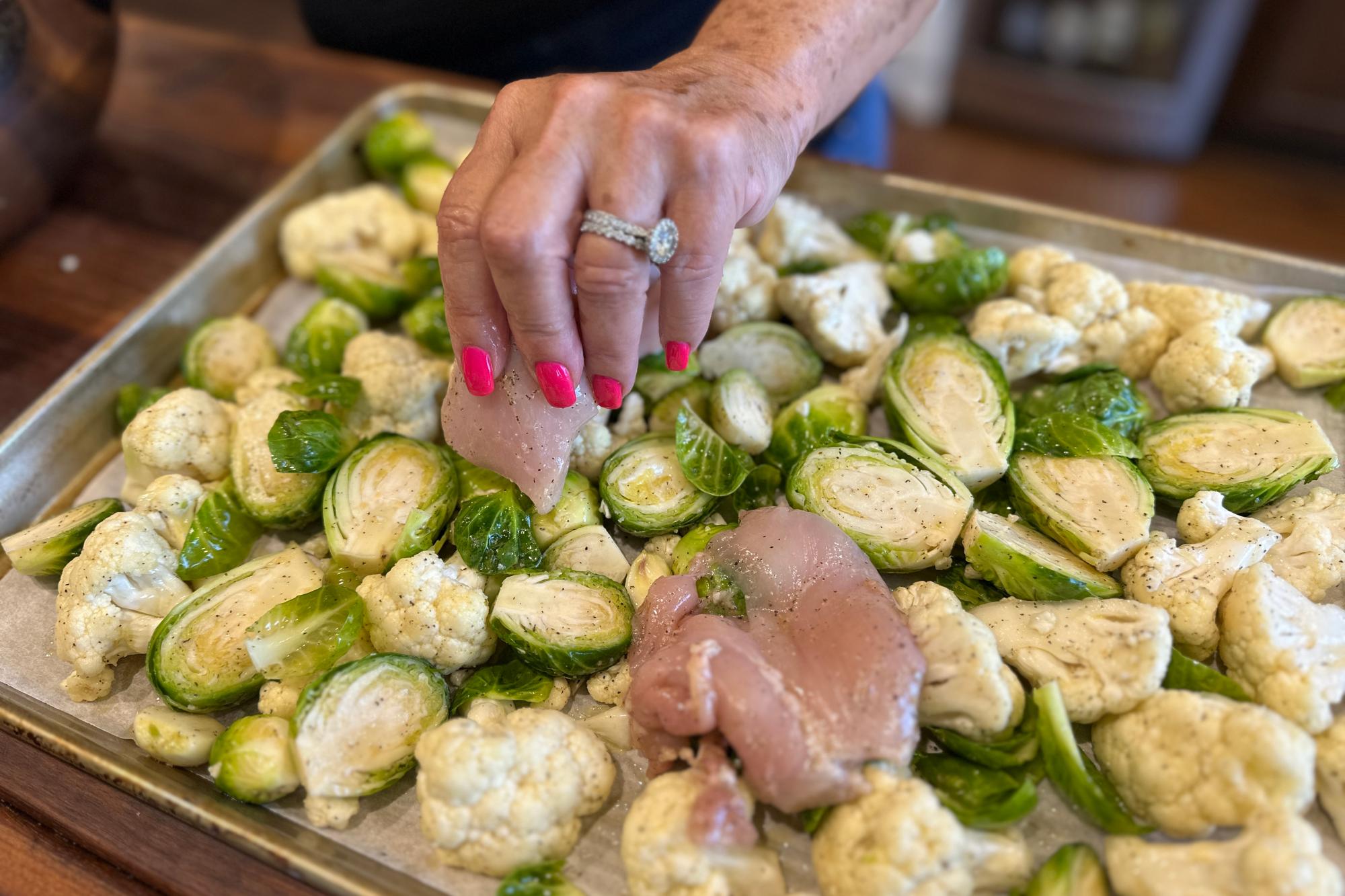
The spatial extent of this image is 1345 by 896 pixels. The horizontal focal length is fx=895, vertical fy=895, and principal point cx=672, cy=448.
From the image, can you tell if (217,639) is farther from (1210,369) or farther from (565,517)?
(1210,369)

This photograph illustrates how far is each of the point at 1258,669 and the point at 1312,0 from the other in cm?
467

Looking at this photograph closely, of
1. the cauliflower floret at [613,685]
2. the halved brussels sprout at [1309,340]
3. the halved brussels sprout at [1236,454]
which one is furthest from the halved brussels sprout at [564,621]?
the halved brussels sprout at [1309,340]

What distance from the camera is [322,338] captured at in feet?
8.57

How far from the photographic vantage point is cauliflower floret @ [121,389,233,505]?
225cm

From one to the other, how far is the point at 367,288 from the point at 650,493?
1.19 meters

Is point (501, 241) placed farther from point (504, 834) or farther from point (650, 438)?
point (504, 834)

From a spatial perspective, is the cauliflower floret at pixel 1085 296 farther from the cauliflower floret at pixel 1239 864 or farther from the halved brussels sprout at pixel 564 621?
the halved brussels sprout at pixel 564 621

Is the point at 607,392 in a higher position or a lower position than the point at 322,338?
higher

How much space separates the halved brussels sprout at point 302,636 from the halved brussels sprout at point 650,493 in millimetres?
643

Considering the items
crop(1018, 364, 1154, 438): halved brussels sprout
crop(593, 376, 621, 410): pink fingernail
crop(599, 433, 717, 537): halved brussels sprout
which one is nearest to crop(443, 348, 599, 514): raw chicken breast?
crop(593, 376, 621, 410): pink fingernail

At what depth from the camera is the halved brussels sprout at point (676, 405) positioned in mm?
2354

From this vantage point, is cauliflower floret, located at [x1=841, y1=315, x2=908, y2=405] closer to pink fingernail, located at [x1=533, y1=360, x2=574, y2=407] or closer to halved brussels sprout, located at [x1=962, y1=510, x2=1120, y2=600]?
halved brussels sprout, located at [x1=962, y1=510, x2=1120, y2=600]

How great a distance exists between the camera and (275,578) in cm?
204

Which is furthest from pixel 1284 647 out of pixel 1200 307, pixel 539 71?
pixel 539 71
